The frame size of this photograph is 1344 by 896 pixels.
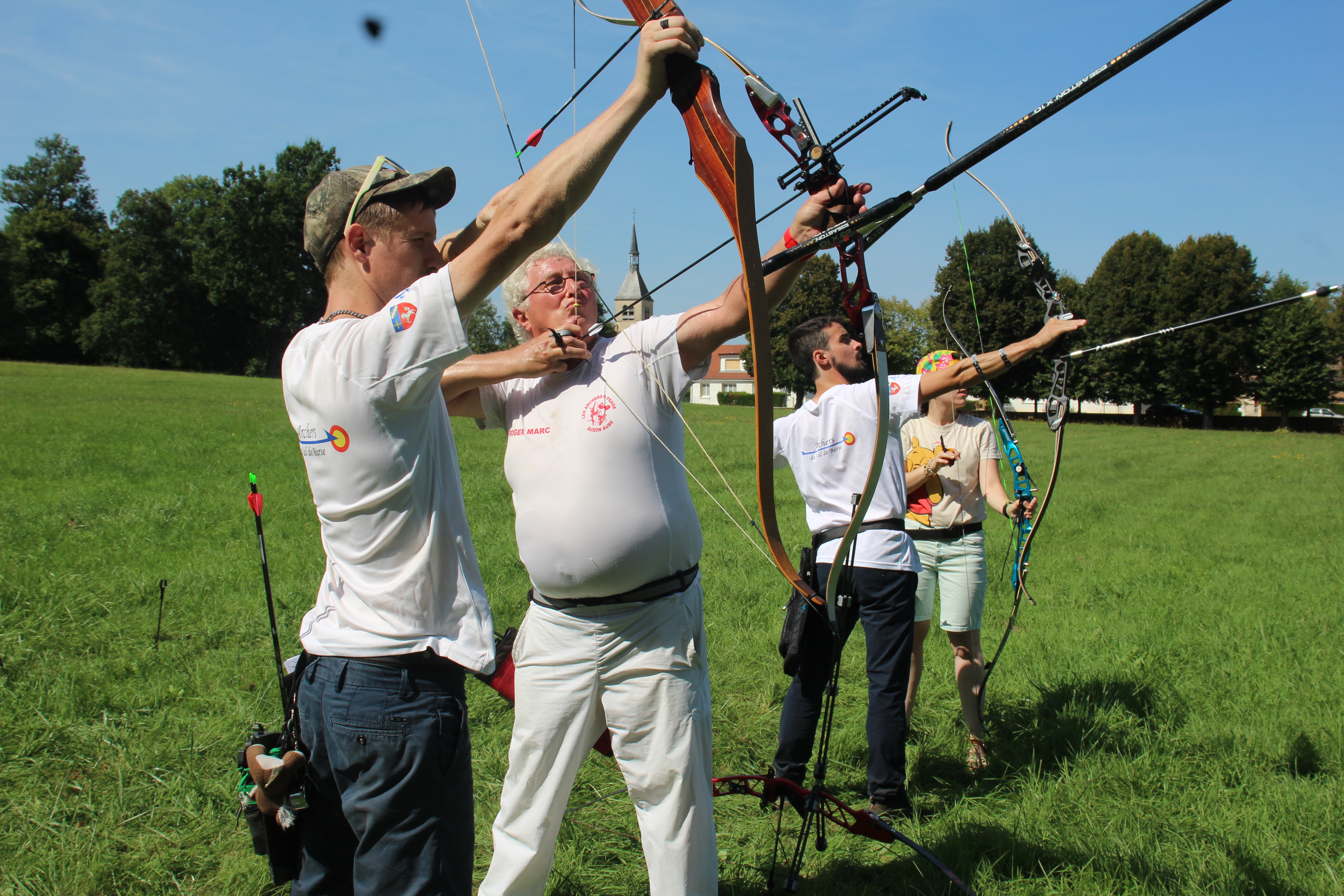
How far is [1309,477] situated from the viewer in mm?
16219

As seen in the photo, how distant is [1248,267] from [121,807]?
47694 mm

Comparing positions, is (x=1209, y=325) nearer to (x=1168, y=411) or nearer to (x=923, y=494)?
(x=1168, y=411)

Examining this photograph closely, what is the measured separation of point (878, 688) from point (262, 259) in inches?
2206

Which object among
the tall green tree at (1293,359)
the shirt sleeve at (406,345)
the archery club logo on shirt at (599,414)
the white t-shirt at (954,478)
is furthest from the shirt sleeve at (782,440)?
the tall green tree at (1293,359)

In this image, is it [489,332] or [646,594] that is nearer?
[646,594]

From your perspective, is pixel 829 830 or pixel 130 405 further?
pixel 130 405

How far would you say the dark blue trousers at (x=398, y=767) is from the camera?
4.77 feet

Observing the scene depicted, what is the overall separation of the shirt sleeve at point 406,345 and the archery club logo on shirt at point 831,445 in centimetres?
199

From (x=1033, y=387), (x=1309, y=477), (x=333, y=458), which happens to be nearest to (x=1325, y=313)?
(x=1033, y=387)

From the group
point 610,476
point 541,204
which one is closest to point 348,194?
point 541,204

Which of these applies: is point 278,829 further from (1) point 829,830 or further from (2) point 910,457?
(2) point 910,457

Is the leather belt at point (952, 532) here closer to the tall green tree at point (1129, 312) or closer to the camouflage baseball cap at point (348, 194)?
the camouflage baseball cap at point (348, 194)

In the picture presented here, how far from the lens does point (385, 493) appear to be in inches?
58.4

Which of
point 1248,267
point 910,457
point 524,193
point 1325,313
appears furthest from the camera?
point 1325,313
